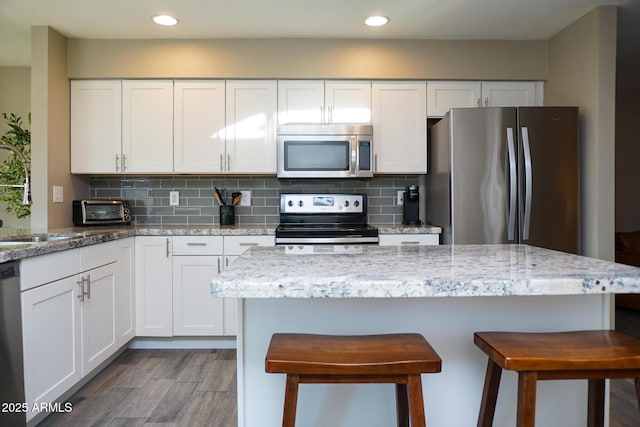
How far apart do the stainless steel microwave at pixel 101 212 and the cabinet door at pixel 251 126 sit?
3.05 ft

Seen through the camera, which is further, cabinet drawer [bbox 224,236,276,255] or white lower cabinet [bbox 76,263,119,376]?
cabinet drawer [bbox 224,236,276,255]

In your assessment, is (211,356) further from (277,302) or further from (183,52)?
(183,52)

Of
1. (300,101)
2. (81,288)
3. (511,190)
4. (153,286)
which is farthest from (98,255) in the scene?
(511,190)

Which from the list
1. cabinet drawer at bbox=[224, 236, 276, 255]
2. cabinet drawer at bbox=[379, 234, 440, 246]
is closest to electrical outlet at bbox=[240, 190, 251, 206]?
cabinet drawer at bbox=[224, 236, 276, 255]

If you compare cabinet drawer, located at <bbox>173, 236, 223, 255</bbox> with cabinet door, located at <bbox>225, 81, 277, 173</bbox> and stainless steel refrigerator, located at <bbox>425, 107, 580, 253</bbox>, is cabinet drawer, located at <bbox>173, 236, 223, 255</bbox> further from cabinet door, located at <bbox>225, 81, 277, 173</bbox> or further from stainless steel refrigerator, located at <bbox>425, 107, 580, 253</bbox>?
stainless steel refrigerator, located at <bbox>425, 107, 580, 253</bbox>

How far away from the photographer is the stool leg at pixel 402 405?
3.87 ft

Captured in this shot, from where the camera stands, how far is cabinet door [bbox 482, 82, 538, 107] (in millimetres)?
3182

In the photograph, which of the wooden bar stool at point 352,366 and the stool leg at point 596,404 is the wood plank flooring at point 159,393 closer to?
the wooden bar stool at point 352,366

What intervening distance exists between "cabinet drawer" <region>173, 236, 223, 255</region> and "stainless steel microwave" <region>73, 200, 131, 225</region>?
64 cm

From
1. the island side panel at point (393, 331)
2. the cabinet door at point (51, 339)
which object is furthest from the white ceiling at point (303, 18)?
the island side panel at point (393, 331)

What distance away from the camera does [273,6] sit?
259cm

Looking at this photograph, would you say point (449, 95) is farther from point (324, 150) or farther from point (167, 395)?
point (167, 395)

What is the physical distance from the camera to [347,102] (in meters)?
3.16

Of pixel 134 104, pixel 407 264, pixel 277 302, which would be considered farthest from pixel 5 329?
pixel 134 104
